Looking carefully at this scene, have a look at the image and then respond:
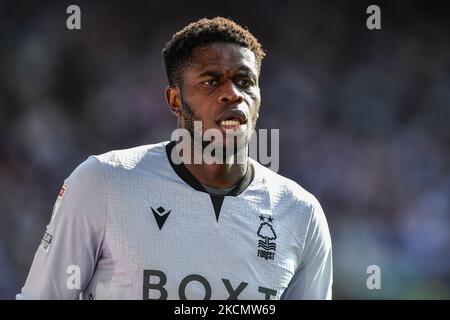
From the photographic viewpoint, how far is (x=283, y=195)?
3.89 m

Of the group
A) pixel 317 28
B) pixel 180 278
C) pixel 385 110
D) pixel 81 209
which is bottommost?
pixel 180 278

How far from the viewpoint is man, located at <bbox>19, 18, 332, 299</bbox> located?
3.40 metres

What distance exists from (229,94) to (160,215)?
26.3 inches

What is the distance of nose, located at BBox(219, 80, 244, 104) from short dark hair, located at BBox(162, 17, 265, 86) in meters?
0.27

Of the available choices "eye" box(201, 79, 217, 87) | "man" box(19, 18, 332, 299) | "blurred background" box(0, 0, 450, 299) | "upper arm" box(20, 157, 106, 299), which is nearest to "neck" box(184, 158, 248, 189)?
"man" box(19, 18, 332, 299)

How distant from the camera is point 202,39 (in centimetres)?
382

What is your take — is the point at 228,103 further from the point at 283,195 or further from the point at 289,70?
the point at 289,70

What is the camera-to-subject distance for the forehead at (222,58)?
12.2 ft

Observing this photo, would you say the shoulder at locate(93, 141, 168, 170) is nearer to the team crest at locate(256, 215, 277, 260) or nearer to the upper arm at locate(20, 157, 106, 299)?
the upper arm at locate(20, 157, 106, 299)

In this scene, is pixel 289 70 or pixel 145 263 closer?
pixel 145 263

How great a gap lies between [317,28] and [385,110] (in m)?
1.19

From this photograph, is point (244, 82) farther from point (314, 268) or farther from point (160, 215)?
point (314, 268)

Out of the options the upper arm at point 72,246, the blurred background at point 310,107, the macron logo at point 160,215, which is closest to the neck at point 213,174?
→ the macron logo at point 160,215

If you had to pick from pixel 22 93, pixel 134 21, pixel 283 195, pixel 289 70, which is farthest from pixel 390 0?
pixel 283 195
